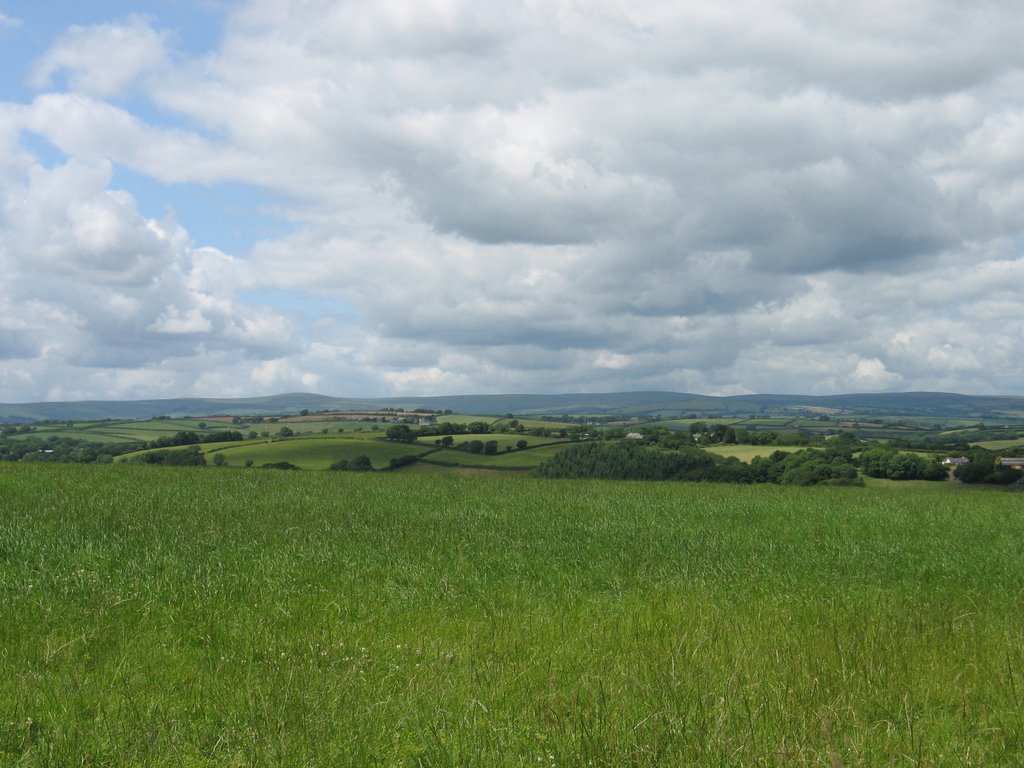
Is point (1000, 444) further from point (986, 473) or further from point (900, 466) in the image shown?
point (900, 466)

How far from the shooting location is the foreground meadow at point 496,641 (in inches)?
212

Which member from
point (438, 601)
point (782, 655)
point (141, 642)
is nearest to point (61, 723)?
point (141, 642)

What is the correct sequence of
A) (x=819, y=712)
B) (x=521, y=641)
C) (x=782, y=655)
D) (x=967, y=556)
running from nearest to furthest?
(x=819, y=712) → (x=782, y=655) → (x=521, y=641) → (x=967, y=556)

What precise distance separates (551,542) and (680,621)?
5507mm

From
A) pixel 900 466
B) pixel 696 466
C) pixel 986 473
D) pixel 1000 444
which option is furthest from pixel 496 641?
pixel 1000 444

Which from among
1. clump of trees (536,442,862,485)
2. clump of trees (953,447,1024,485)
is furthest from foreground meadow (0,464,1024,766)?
clump of trees (953,447,1024,485)

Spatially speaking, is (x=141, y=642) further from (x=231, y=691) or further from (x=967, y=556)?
(x=967, y=556)

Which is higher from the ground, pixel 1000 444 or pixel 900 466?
pixel 900 466

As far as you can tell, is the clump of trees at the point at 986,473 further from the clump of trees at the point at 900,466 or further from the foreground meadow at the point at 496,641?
the foreground meadow at the point at 496,641

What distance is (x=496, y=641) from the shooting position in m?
8.02

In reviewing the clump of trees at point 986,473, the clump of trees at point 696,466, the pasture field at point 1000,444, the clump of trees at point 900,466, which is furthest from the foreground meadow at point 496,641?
the pasture field at point 1000,444

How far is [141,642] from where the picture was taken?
759 cm

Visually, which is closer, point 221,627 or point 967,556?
point 221,627

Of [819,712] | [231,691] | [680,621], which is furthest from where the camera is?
[680,621]
